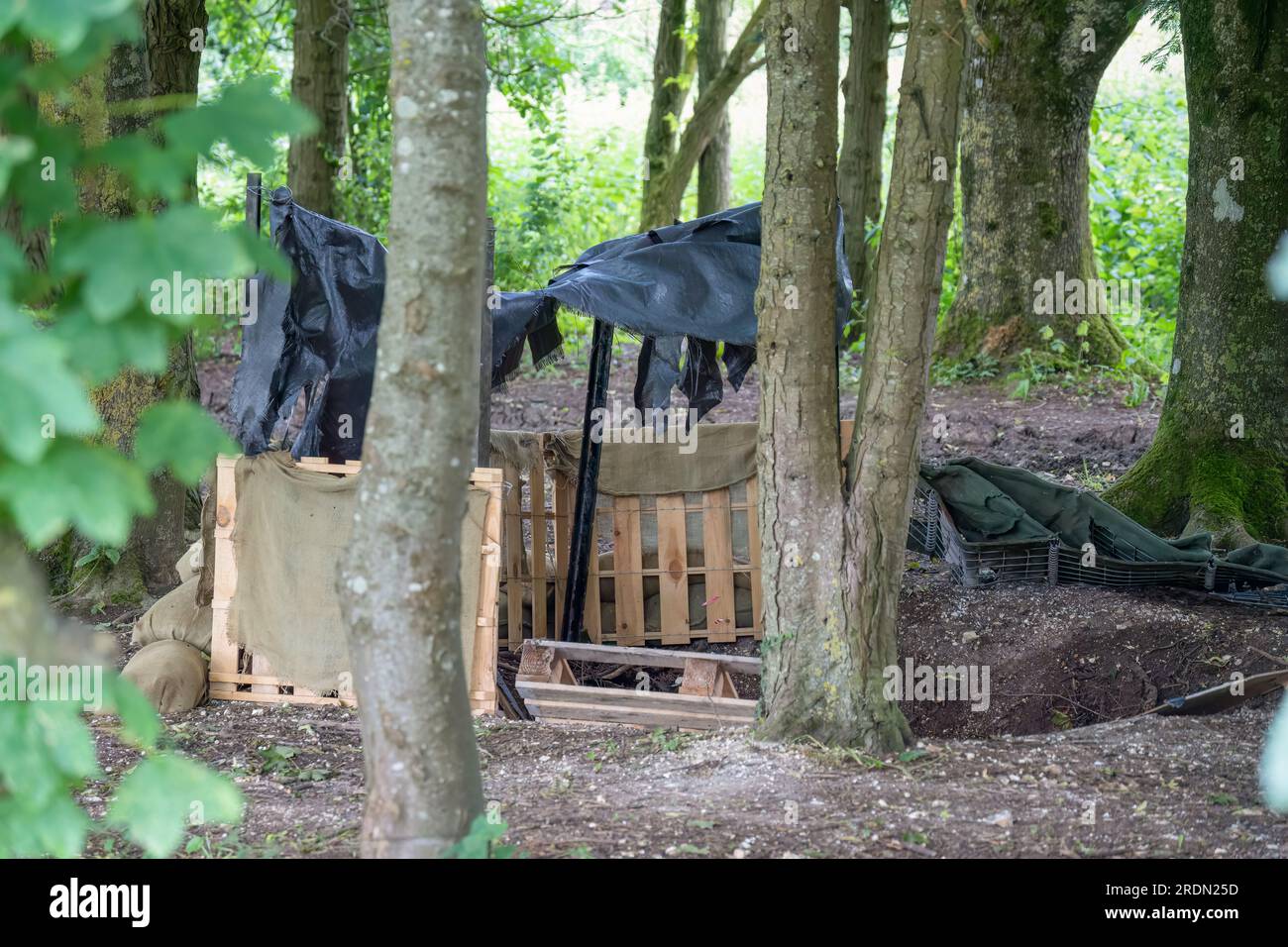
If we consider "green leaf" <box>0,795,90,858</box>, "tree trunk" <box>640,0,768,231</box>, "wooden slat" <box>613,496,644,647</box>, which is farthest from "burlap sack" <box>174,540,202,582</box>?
"tree trunk" <box>640,0,768,231</box>

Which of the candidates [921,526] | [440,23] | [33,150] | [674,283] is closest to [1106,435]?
[921,526]

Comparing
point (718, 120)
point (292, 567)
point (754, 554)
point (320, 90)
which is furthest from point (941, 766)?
point (718, 120)

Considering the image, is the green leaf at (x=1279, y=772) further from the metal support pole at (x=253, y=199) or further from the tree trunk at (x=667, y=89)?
the tree trunk at (x=667, y=89)

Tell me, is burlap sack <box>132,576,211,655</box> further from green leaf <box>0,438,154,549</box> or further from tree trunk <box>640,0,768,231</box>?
tree trunk <box>640,0,768,231</box>

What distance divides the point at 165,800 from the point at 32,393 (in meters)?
0.80

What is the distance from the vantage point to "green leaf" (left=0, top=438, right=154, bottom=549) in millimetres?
1928

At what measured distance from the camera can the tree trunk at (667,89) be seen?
16.8 meters

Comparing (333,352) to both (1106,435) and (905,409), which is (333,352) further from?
(1106,435)

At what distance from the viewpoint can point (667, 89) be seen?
1702cm

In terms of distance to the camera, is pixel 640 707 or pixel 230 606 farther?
pixel 230 606

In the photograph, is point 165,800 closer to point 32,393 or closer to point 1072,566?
point 32,393

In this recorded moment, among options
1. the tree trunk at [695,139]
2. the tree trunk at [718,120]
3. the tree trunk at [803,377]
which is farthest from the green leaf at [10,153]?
the tree trunk at [718,120]

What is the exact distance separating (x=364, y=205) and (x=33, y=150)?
1443cm

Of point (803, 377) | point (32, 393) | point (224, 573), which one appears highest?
point (803, 377)
